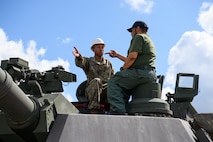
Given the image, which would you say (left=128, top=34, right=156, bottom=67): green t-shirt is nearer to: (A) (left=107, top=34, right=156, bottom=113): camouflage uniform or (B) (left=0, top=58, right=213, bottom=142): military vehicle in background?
(A) (left=107, top=34, right=156, bottom=113): camouflage uniform

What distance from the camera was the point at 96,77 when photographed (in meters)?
8.08

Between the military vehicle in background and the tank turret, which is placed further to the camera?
the military vehicle in background

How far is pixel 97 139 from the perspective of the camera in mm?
5707

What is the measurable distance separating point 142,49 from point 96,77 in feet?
4.13

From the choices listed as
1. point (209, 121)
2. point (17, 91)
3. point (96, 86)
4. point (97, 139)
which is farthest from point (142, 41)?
point (17, 91)

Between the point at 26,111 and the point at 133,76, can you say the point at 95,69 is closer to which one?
the point at 133,76

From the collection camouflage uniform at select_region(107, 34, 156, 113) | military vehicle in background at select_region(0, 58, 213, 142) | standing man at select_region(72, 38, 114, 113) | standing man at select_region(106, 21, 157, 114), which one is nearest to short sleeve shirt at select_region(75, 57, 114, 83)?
standing man at select_region(72, 38, 114, 113)

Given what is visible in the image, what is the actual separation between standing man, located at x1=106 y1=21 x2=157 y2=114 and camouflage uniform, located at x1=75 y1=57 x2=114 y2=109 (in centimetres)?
34

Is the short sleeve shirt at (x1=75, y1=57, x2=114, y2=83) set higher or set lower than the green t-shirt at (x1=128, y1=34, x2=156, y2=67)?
lower

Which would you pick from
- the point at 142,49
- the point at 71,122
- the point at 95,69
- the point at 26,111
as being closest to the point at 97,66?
the point at 95,69

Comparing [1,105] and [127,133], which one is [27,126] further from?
[127,133]

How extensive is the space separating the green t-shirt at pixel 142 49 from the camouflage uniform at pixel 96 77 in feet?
2.53

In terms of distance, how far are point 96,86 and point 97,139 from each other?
71.2 inches

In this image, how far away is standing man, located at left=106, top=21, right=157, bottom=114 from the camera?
7.05 meters
